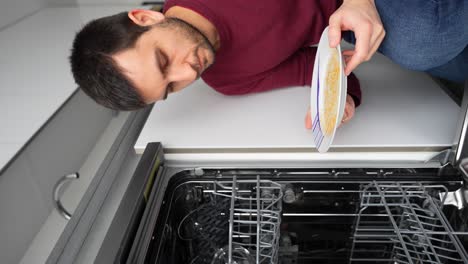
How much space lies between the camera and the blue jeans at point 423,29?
637mm

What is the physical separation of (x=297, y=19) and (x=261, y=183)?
0.54 m

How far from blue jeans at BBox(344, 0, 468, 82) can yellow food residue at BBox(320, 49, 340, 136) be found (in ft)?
0.44

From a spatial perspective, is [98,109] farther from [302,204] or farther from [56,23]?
[302,204]

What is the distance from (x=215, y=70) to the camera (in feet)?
3.69

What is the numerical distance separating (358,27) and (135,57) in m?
0.46

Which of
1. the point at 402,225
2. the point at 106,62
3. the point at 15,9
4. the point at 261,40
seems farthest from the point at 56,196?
the point at 15,9

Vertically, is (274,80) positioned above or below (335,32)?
above

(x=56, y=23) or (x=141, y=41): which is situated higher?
(x=56, y=23)

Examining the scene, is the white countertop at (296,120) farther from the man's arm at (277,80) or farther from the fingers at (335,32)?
the fingers at (335,32)

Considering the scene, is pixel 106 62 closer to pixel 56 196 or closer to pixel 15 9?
pixel 56 196

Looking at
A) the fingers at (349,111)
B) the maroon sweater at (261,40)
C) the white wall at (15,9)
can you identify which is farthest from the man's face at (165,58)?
the white wall at (15,9)

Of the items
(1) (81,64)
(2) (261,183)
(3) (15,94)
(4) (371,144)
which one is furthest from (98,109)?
(4) (371,144)

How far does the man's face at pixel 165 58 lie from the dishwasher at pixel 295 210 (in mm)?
157

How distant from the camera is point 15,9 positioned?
1.81 m
